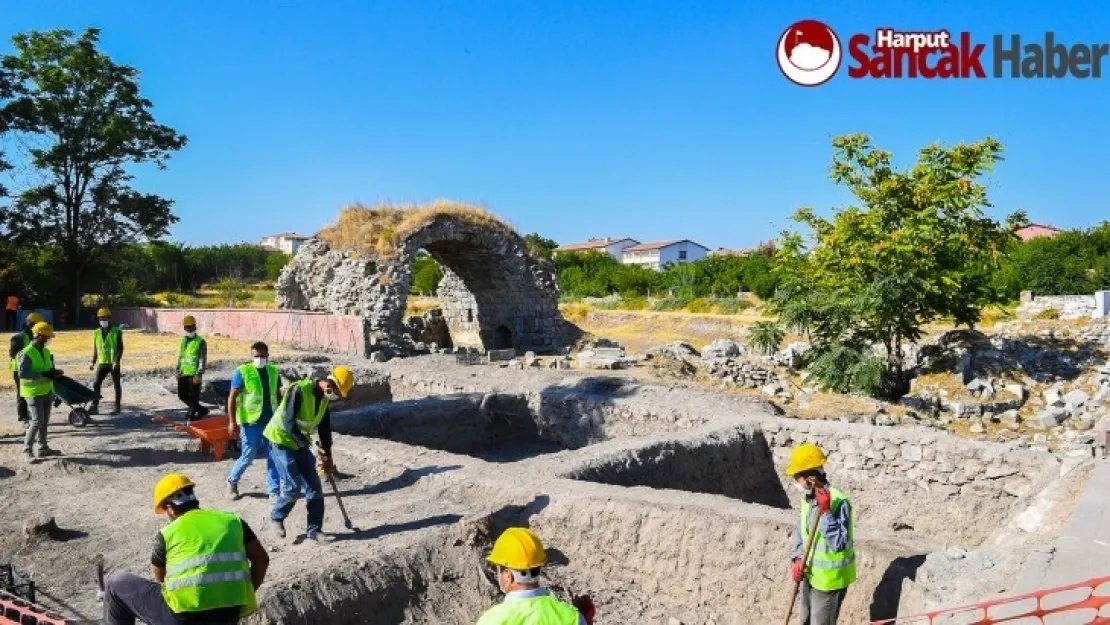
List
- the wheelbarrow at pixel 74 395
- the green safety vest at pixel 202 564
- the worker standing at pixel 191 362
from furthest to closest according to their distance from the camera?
the worker standing at pixel 191 362 < the wheelbarrow at pixel 74 395 < the green safety vest at pixel 202 564

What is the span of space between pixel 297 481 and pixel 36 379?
3.92 m

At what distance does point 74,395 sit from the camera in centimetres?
969

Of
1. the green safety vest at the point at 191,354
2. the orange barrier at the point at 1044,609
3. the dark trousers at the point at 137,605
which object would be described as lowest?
the orange barrier at the point at 1044,609

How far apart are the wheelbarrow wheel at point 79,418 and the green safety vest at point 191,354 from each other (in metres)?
1.48

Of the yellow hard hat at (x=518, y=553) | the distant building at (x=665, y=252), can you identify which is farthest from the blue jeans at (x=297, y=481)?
the distant building at (x=665, y=252)

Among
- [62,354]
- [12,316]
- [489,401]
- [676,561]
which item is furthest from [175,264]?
[676,561]

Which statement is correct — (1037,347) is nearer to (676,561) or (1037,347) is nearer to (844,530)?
(676,561)

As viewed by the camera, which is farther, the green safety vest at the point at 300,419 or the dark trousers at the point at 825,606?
the green safety vest at the point at 300,419

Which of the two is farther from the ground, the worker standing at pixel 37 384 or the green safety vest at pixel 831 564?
the worker standing at pixel 37 384

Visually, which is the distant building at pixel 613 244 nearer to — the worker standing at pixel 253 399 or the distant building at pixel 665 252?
the distant building at pixel 665 252

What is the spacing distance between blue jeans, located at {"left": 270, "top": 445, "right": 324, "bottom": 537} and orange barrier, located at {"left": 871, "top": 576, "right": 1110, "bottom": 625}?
13.1 ft

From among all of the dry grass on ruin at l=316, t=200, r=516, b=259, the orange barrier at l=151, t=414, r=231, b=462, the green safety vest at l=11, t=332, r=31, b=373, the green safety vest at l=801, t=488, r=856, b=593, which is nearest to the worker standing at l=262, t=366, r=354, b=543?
the orange barrier at l=151, t=414, r=231, b=462

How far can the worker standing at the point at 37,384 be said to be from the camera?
7.96 m

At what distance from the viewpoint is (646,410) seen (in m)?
11.4
